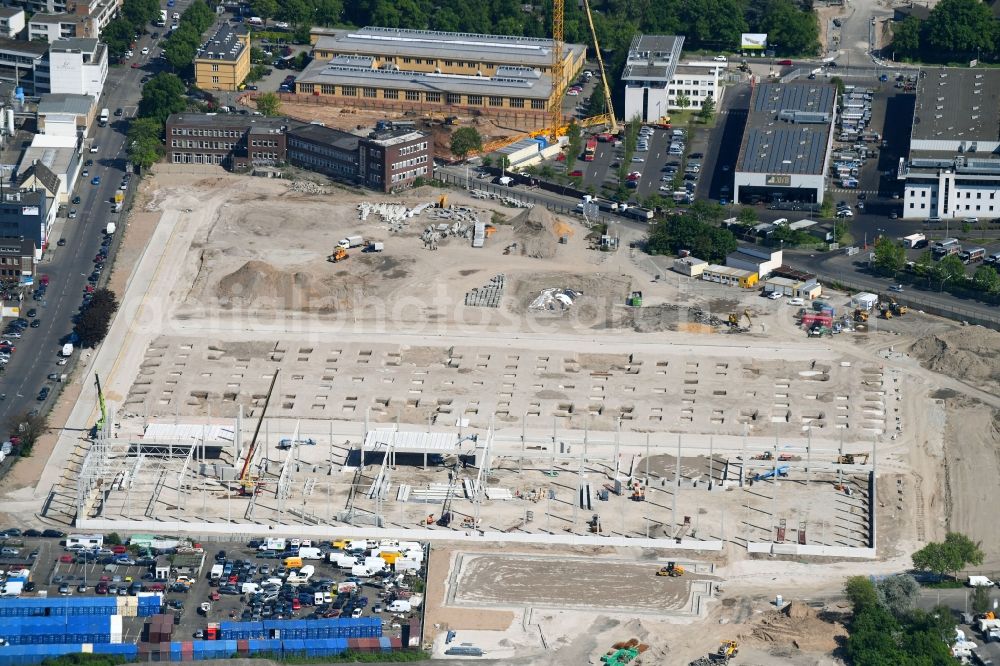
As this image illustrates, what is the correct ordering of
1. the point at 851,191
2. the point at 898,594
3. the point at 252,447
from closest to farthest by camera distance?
the point at 898,594 → the point at 252,447 → the point at 851,191

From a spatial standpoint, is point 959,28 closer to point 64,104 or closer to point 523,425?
point 64,104

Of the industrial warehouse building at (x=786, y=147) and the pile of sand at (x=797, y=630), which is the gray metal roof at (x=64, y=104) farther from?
the pile of sand at (x=797, y=630)

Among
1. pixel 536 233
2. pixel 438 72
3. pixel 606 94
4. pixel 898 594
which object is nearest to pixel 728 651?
pixel 898 594

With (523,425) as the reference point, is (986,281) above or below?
above

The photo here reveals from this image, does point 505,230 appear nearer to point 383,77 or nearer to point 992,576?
point 383,77

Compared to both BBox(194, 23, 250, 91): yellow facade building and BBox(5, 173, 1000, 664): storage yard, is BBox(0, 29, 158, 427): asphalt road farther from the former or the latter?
BBox(194, 23, 250, 91): yellow facade building

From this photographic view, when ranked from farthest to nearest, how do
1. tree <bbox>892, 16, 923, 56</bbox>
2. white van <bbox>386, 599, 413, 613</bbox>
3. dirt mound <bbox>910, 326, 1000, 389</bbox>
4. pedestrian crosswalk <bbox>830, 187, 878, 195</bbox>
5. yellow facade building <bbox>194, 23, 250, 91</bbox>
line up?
tree <bbox>892, 16, 923, 56</bbox>, yellow facade building <bbox>194, 23, 250, 91</bbox>, pedestrian crosswalk <bbox>830, 187, 878, 195</bbox>, dirt mound <bbox>910, 326, 1000, 389</bbox>, white van <bbox>386, 599, 413, 613</bbox>

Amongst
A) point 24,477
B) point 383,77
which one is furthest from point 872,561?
point 383,77

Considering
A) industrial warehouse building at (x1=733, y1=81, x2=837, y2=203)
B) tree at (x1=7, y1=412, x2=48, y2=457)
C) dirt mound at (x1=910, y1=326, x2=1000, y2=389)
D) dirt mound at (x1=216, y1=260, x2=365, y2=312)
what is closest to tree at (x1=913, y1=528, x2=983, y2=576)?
dirt mound at (x1=910, y1=326, x2=1000, y2=389)
